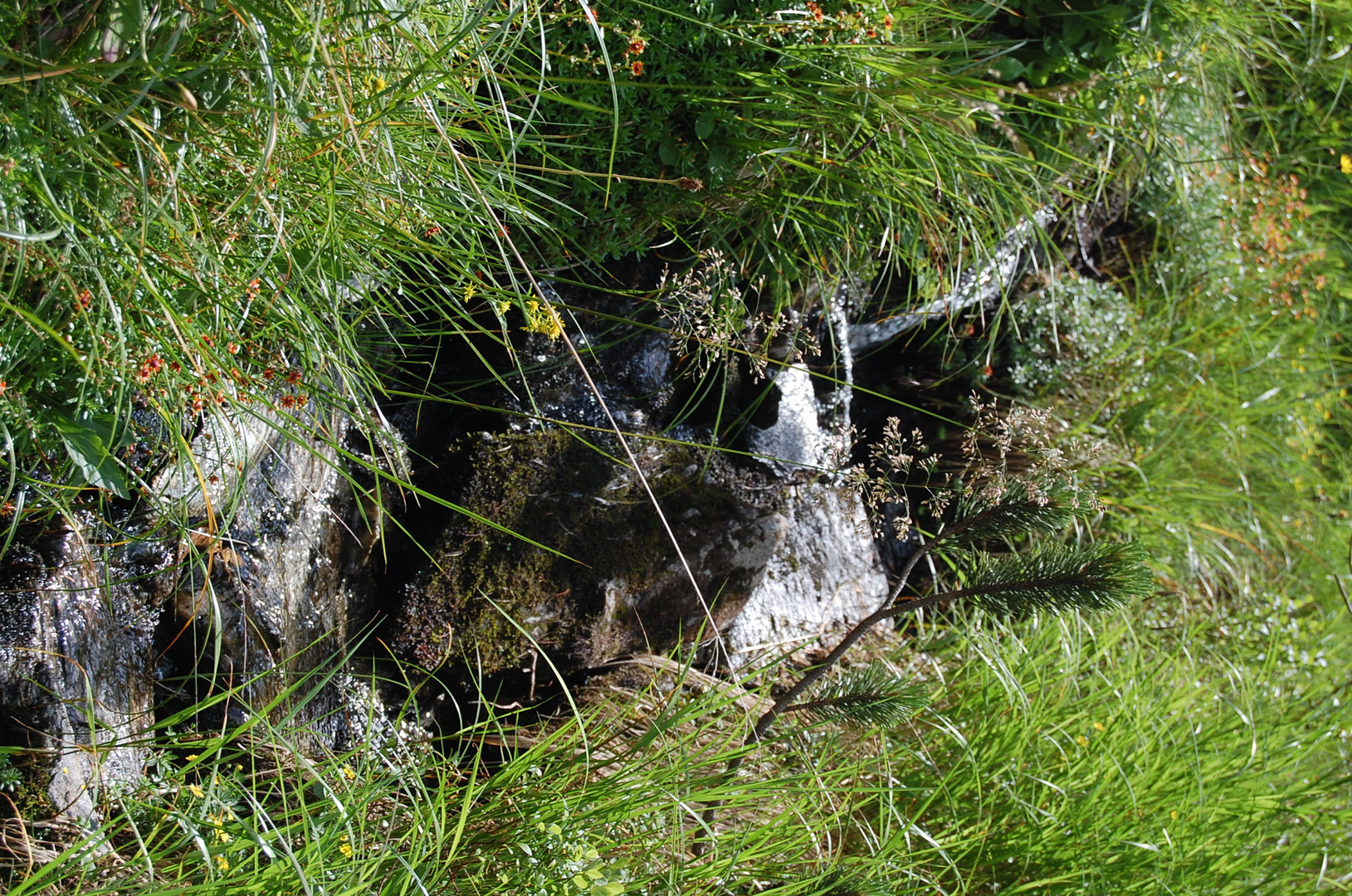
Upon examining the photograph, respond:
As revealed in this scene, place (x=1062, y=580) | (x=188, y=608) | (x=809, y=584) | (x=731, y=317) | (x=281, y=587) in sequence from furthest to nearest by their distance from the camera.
A: (x=809, y=584), (x=731, y=317), (x=281, y=587), (x=188, y=608), (x=1062, y=580)

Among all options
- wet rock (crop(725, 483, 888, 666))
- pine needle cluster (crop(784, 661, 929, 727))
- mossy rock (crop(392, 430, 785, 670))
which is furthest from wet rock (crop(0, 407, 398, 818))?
wet rock (crop(725, 483, 888, 666))

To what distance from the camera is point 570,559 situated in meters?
2.32

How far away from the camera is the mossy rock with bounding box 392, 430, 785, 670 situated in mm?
2283

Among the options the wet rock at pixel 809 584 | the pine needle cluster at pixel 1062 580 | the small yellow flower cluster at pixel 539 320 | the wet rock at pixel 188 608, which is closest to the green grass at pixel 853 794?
the wet rock at pixel 188 608

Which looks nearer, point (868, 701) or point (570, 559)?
point (868, 701)

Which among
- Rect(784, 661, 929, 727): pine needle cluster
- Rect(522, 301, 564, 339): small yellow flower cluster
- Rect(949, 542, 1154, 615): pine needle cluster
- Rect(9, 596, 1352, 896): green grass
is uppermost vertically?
Rect(522, 301, 564, 339): small yellow flower cluster

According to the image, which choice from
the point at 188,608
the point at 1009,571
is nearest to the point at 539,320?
the point at 188,608

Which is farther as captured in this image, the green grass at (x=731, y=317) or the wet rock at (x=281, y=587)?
the wet rock at (x=281, y=587)

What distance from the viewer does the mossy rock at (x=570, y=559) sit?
7.49 ft

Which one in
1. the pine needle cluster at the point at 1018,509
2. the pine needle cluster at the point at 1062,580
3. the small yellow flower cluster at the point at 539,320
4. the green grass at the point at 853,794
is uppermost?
the small yellow flower cluster at the point at 539,320

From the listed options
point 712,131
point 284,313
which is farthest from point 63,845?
point 712,131

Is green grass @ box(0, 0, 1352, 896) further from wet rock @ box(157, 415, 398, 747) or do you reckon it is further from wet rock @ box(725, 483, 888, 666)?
wet rock @ box(725, 483, 888, 666)

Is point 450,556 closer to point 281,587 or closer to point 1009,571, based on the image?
point 281,587

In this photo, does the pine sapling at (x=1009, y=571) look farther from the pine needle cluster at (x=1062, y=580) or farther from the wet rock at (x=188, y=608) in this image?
the wet rock at (x=188, y=608)
